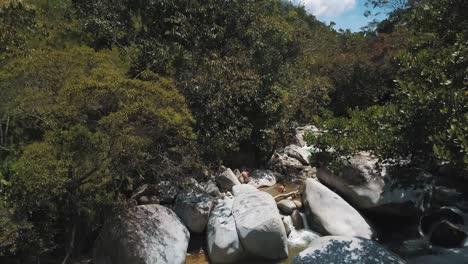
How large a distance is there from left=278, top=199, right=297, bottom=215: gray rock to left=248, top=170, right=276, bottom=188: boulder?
2.04 m

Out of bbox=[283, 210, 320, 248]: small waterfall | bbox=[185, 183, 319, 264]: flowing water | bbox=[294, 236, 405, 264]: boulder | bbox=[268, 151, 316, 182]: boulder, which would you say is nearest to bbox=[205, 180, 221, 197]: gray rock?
bbox=[185, 183, 319, 264]: flowing water

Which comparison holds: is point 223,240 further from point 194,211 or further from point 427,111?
point 427,111

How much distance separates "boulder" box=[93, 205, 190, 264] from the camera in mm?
8469

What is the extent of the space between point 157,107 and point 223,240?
3.25m

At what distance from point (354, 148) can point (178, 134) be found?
3738 millimetres

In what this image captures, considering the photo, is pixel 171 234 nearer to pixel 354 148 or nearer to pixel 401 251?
pixel 354 148

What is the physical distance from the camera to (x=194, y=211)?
390 inches

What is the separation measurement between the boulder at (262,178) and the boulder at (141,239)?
4463 millimetres

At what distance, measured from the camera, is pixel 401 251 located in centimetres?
998

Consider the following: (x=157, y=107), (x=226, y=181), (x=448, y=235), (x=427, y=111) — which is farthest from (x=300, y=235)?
(x=427, y=111)

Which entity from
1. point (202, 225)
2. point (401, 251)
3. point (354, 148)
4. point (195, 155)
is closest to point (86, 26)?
point (195, 155)

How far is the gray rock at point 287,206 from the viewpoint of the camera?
36.5 feet

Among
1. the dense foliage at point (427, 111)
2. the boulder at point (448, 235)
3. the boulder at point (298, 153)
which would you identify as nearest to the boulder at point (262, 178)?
the boulder at point (298, 153)

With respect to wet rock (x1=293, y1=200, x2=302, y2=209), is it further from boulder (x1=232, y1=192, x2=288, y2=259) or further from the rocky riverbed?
Result: boulder (x1=232, y1=192, x2=288, y2=259)
